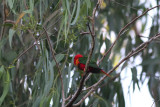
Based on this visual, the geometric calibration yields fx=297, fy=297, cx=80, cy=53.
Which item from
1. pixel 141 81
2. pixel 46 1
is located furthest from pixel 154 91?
pixel 46 1

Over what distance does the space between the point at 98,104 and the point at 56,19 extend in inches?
39.5

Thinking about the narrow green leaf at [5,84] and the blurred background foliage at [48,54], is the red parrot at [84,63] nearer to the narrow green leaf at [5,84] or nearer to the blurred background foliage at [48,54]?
the blurred background foliage at [48,54]

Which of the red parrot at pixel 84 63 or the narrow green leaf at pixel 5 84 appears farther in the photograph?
the red parrot at pixel 84 63

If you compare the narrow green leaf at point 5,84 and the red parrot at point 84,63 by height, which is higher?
the red parrot at point 84,63

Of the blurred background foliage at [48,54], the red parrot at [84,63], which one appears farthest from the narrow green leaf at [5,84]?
the red parrot at [84,63]

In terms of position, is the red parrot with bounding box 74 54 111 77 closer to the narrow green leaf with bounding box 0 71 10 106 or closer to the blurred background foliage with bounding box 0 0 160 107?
the blurred background foliage with bounding box 0 0 160 107

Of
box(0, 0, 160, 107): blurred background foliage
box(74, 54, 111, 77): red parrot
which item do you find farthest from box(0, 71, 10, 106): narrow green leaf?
box(74, 54, 111, 77): red parrot

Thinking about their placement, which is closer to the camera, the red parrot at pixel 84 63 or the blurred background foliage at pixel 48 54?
the blurred background foliage at pixel 48 54

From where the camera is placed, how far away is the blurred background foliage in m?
2.40

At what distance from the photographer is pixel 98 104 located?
3047 millimetres

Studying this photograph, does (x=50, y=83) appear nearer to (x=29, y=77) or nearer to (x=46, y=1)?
(x=46, y=1)

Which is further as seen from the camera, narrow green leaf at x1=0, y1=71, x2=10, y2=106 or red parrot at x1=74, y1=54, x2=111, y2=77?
red parrot at x1=74, y1=54, x2=111, y2=77

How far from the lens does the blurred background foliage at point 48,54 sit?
7.89 ft

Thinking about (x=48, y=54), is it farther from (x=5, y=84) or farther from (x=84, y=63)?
(x=5, y=84)
